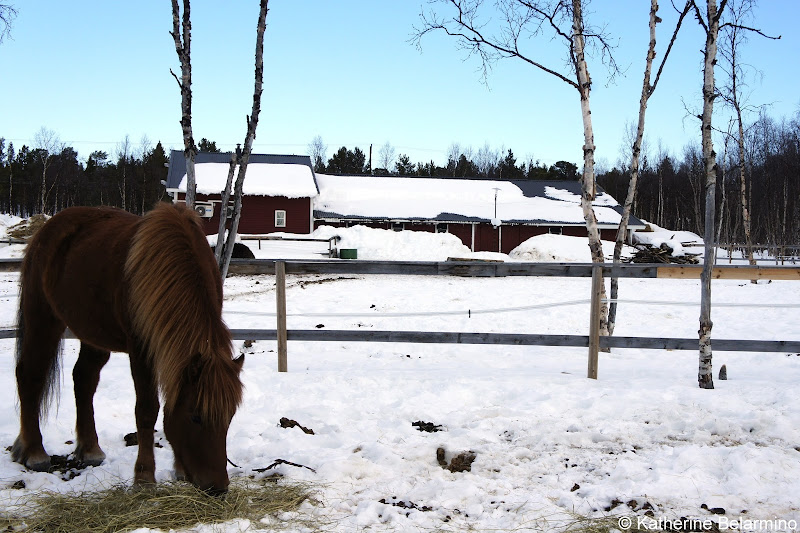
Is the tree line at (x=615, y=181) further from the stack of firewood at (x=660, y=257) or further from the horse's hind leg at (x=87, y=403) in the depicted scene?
the horse's hind leg at (x=87, y=403)

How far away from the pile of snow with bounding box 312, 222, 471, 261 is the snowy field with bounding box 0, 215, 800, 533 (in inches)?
556

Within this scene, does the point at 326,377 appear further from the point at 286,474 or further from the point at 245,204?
the point at 245,204

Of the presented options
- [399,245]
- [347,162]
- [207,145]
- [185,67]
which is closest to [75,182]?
[207,145]

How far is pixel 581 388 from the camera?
16.2ft

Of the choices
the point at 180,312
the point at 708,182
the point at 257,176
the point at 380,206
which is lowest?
the point at 180,312

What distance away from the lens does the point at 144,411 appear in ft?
9.91

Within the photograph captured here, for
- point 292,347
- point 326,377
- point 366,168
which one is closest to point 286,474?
point 326,377

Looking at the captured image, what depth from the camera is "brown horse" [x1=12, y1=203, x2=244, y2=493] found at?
8.32 feet

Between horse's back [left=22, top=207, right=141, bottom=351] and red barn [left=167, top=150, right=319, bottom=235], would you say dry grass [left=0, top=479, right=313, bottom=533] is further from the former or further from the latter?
red barn [left=167, top=150, right=319, bottom=235]

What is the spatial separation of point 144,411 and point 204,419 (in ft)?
2.49

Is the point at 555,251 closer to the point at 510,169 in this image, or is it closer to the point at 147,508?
the point at 147,508

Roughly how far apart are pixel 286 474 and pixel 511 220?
27.0 m

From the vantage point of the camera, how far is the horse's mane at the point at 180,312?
251cm

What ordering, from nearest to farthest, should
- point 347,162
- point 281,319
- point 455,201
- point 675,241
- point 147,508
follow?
point 147,508
point 281,319
point 675,241
point 455,201
point 347,162
